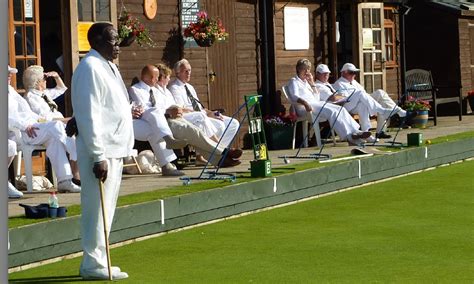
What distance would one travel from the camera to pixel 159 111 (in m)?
11.7

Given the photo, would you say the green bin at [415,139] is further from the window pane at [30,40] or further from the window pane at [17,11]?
the window pane at [17,11]

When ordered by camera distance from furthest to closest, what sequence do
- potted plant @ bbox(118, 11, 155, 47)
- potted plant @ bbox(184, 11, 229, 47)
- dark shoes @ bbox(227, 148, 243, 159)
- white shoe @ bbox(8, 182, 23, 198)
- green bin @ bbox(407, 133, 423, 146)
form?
green bin @ bbox(407, 133, 423, 146)
potted plant @ bbox(184, 11, 229, 47)
potted plant @ bbox(118, 11, 155, 47)
dark shoes @ bbox(227, 148, 243, 159)
white shoe @ bbox(8, 182, 23, 198)

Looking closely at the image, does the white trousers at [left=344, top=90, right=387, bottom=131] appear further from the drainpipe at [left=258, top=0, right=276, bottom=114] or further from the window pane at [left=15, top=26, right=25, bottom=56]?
the window pane at [left=15, top=26, right=25, bottom=56]

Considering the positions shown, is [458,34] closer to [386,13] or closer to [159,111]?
[386,13]

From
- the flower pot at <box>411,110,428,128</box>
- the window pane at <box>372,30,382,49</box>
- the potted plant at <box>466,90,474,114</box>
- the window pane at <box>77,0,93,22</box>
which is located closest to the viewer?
the window pane at <box>77,0,93,22</box>

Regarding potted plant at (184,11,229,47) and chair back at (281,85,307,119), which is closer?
potted plant at (184,11,229,47)

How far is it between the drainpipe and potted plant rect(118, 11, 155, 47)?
3081 millimetres

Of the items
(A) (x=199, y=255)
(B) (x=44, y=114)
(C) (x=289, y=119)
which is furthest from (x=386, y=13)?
(A) (x=199, y=255)

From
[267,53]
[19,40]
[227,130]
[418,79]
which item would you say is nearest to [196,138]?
[227,130]

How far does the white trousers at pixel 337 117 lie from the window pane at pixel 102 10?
3442mm

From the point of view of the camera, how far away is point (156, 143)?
11578 millimetres

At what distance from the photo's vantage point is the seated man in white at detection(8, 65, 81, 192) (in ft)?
32.8

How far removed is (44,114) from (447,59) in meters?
14.2

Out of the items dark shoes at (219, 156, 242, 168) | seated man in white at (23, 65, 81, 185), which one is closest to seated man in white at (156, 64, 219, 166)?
dark shoes at (219, 156, 242, 168)
